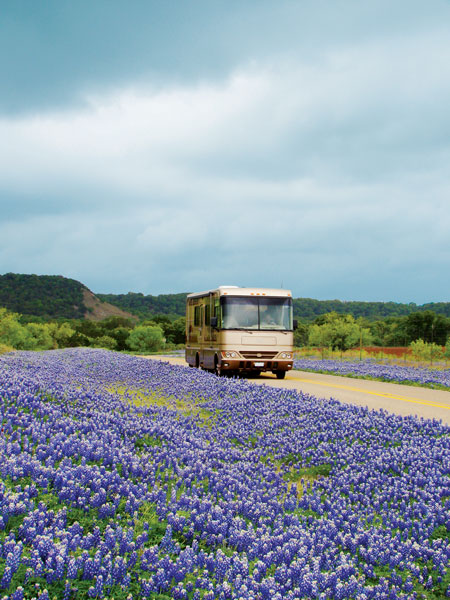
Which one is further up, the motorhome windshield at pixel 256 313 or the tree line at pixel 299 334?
the motorhome windshield at pixel 256 313

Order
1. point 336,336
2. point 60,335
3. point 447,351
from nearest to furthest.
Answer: point 447,351 < point 336,336 < point 60,335

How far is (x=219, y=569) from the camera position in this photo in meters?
4.11

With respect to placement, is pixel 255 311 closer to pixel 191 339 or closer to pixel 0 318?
pixel 191 339

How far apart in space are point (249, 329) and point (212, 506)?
703 inches

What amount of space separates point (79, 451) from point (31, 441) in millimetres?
761

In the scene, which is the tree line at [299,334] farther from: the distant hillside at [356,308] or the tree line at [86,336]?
the distant hillside at [356,308]

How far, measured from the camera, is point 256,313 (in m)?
23.7

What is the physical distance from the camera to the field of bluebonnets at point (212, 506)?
12.7 feet

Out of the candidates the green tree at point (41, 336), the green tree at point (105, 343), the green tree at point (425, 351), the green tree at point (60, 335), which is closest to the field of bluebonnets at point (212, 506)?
the green tree at point (425, 351)

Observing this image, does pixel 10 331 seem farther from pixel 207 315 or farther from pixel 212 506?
pixel 212 506

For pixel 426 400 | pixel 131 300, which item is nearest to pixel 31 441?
pixel 426 400

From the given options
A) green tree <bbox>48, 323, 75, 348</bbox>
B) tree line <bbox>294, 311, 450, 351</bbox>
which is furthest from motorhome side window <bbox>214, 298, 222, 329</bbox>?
green tree <bbox>48, 323, 75, 348</bbox>

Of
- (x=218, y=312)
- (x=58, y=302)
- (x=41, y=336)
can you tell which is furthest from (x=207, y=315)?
(x=58, y=302)

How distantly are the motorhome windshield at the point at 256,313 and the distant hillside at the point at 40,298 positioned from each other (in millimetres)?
149318
